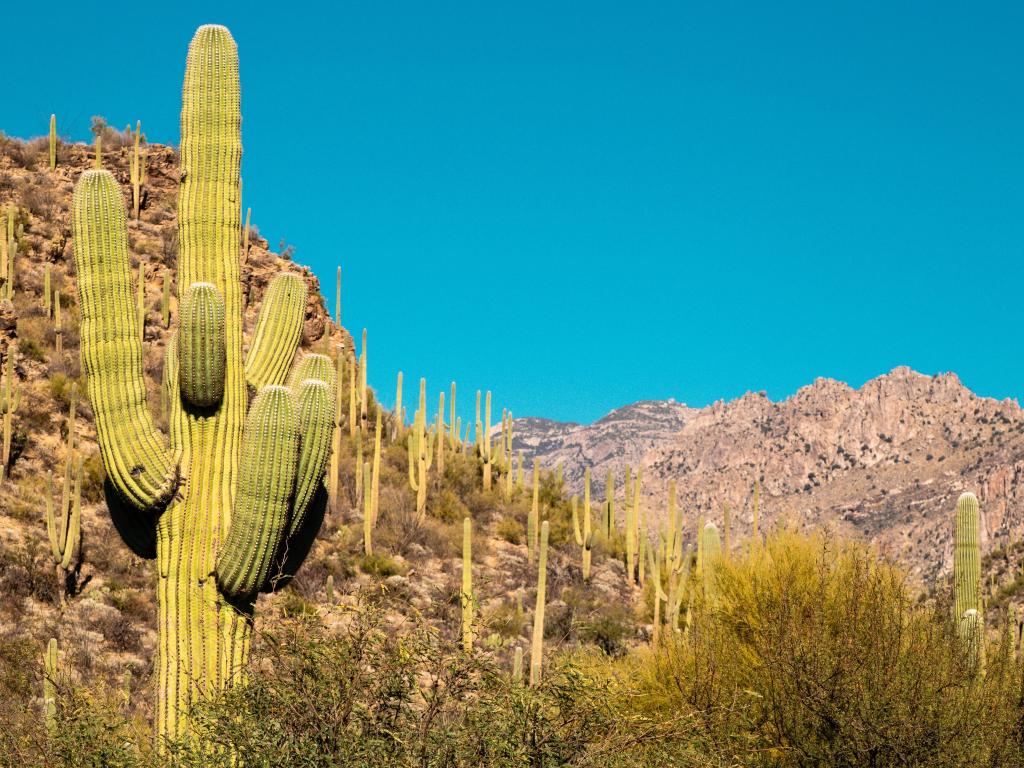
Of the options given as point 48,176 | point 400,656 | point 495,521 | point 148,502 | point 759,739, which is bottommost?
point 759,739

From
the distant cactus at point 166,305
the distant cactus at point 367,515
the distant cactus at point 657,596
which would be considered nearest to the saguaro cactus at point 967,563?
the distant cactus at point 657,596

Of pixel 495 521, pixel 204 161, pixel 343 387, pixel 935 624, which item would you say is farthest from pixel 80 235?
pixel 343 387

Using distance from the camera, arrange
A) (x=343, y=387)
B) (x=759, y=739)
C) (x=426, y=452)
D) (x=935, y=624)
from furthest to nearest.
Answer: (x=343, y=387) < (x=426, y=452) < (x=935, y=624) < (x=759, y=739)

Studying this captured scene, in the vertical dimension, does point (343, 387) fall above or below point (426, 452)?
above

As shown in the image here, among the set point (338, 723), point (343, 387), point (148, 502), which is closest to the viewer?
point (338, 723)

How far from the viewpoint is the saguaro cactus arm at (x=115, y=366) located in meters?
8.44

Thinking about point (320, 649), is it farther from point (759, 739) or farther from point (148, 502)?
point (759, 739)

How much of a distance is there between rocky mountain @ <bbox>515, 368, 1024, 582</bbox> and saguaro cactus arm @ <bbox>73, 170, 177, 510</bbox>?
4612 cm

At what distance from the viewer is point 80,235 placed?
863cm

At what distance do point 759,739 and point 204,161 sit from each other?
23.1 feet

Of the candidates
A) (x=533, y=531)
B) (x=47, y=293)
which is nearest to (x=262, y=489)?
(x=533, y=531)

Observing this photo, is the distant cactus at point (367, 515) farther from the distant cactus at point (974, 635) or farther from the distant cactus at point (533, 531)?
the distant cactus at point (974, 635)

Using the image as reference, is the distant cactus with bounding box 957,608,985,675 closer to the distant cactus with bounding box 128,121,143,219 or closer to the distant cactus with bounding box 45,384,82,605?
the distant cactus with bounding box 45,384,82,605

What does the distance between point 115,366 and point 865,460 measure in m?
88.5
